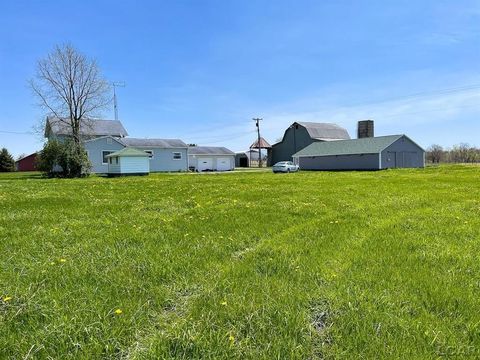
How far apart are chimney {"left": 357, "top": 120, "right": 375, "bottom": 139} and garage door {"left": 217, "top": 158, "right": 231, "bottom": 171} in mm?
24728

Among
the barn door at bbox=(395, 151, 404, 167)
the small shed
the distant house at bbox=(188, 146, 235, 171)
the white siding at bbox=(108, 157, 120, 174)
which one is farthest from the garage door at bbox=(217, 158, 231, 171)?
the barn door at bbox=(395, 151, 404, 167)

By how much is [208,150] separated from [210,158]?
1.39 m

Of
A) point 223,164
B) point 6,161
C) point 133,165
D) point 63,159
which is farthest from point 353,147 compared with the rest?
point 6,161

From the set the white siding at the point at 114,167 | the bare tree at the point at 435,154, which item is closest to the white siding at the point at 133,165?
the white siding at the point at 114,167

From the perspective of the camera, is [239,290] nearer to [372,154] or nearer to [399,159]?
[372,154]

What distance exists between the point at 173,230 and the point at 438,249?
3908 millimetres

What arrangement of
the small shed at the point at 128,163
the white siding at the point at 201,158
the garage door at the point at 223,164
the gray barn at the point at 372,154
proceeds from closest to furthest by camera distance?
1. the small shed at the point at 128,163
2. the gray barn at the point at 372,154
3. the white siding at the point at 201,158
4. the garage door at the point at 223,164

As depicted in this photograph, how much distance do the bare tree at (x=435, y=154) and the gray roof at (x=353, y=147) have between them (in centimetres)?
3377

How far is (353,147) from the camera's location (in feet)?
144

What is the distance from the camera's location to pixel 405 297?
10.8 ft

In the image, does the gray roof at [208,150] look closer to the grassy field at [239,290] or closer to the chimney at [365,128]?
the chimney at [365,128]

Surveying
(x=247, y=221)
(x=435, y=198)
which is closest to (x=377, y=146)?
(x=435, y=198)

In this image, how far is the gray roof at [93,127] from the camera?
36228 millimetres

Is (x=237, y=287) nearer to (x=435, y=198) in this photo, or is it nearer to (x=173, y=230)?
(x=173, y=230)
